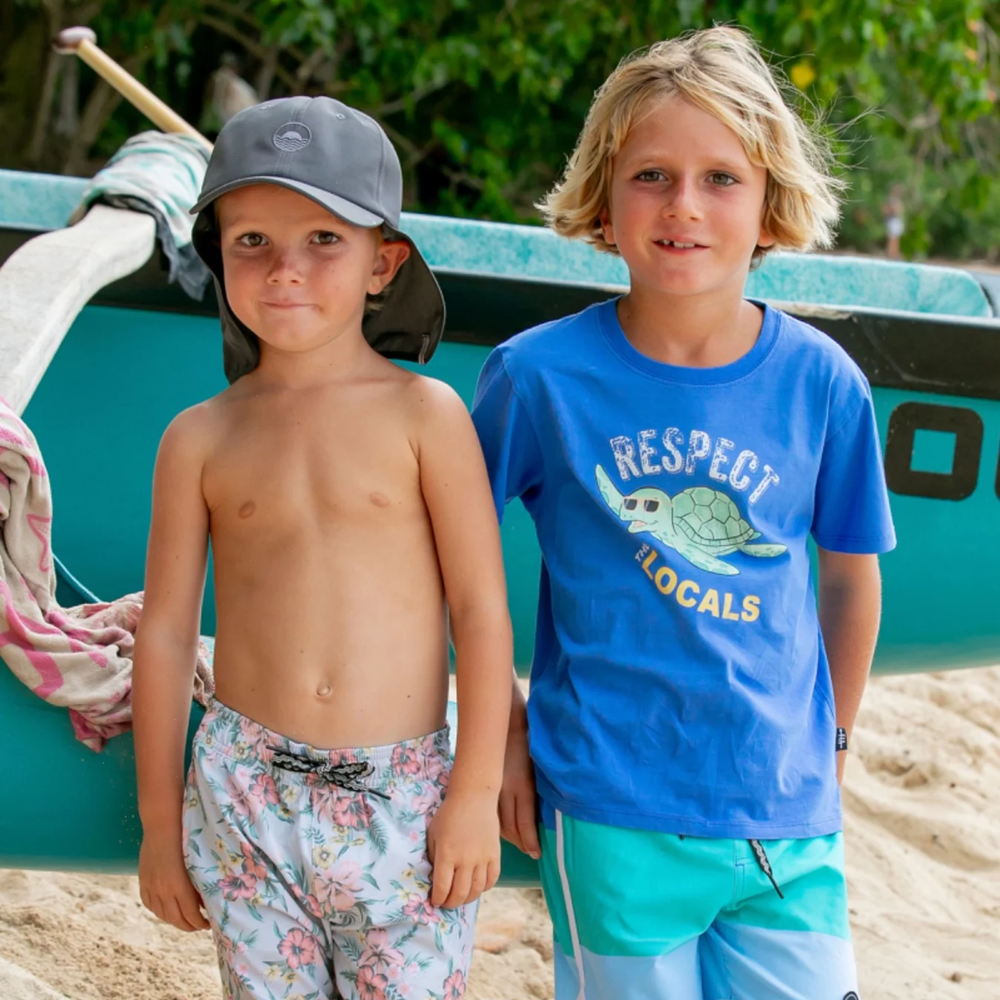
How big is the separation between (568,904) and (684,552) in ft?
1.26

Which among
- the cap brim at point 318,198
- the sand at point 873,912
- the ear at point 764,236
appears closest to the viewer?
the cap brim at point 318,198

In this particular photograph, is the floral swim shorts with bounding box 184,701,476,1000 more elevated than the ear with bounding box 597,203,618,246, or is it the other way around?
the ear with bounding box 597,203,618,246

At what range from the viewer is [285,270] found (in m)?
1.33

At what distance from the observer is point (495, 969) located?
216cm

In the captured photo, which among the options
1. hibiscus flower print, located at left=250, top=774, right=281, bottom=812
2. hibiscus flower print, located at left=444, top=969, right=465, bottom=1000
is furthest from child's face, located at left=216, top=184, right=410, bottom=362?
hibiscus flower print, located at left=444, top=969, right=465, bottom=1000

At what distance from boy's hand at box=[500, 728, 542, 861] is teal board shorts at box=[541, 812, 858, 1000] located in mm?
46

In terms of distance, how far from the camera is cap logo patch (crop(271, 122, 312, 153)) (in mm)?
1331

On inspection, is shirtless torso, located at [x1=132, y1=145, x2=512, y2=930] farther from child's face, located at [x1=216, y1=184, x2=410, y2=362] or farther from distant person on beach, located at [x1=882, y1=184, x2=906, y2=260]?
distant person on beach, located at [x1=882, y1=184, x2=906, y2=260]

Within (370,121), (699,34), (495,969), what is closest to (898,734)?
Answer: (495,969)

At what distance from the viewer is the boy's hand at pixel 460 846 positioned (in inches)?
52.4

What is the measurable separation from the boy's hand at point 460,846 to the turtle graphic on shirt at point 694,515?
0.32m

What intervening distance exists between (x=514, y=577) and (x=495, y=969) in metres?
0.87

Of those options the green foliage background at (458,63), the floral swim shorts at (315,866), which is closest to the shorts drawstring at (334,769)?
the floral swim shorts at (315,866)

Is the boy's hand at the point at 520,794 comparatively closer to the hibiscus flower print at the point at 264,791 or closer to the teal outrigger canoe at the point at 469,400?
the hibiscus flower print at the point at 264,791
